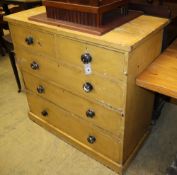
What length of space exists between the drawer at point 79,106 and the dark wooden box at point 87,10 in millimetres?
460

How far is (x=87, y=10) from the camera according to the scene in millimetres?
1081

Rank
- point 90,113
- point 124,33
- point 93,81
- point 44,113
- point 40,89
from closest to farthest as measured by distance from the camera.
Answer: point 124,33, point 93,81, point 90,113, point 40,89, point 44,113

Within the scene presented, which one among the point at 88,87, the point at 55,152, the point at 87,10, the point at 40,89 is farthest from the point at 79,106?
the point at 87,10

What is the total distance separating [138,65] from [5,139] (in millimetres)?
1241

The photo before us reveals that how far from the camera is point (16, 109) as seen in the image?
208 centimetres

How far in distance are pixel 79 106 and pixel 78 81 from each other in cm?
19

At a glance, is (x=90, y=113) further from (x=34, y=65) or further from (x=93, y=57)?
(x=34, y=65)

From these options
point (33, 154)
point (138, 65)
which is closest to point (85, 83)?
point (138, 65)

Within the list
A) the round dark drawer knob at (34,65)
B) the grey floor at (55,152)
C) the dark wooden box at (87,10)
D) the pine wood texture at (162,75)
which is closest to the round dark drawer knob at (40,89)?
the round dark drawer knob at (34,65)

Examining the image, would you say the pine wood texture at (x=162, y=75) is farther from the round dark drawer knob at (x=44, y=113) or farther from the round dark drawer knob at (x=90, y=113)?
the round dark drawer knob at (x=44, y=113)

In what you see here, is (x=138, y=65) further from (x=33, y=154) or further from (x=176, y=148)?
(x=33, y=154)

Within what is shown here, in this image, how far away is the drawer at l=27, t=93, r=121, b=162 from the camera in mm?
1384

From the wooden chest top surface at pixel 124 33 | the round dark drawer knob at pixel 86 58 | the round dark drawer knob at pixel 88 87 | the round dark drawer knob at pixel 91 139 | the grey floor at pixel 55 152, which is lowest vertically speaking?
the grey floor at pixel 55 152

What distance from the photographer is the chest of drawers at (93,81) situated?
1060 millimetres
